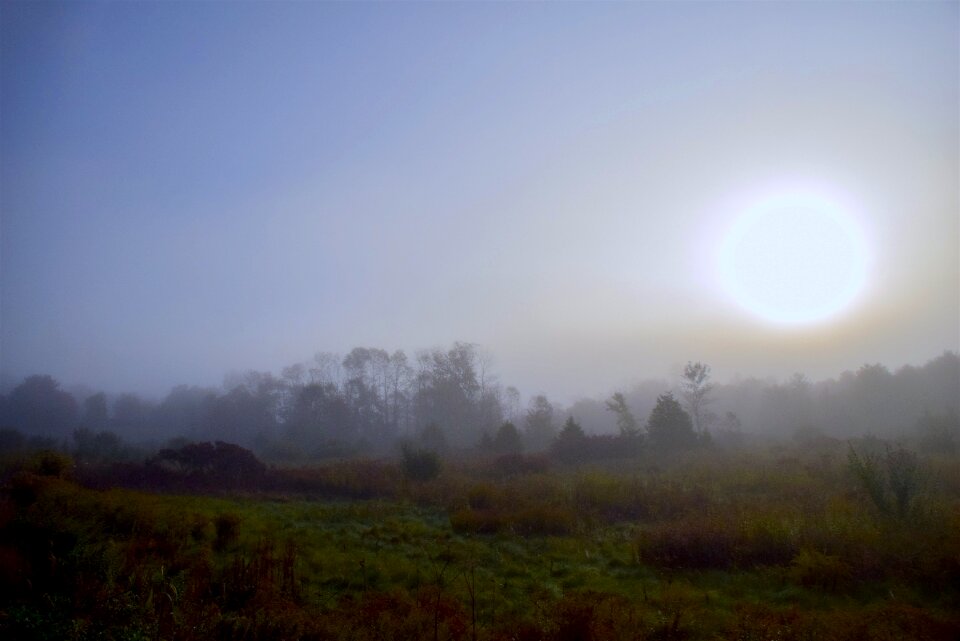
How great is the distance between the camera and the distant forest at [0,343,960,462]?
4256cm

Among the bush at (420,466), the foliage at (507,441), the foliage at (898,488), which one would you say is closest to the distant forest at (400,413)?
the foliage at (507,441)

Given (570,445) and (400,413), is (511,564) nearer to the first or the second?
(570,445)

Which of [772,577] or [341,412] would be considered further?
[341,412]

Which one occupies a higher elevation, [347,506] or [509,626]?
[509,626]

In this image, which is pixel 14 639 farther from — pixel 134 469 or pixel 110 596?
pixel 134 469

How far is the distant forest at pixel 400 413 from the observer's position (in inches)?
1676

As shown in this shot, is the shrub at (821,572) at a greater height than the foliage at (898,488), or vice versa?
the foliage at (898,488)

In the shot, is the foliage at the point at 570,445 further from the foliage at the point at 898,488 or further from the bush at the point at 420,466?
the foliage at the point at 898,488

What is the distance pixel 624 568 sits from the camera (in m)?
9.61

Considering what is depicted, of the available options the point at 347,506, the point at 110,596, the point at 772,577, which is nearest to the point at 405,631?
the point at 110,596

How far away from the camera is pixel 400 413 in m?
65.1

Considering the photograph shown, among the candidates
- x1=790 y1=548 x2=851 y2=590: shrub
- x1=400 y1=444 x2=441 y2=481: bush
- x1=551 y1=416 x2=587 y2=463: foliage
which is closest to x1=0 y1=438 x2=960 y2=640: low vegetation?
x1=790 y1=548 x2=851 y2=590: shrub

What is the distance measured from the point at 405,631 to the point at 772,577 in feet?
20.7

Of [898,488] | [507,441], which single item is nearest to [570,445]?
[507,441]
